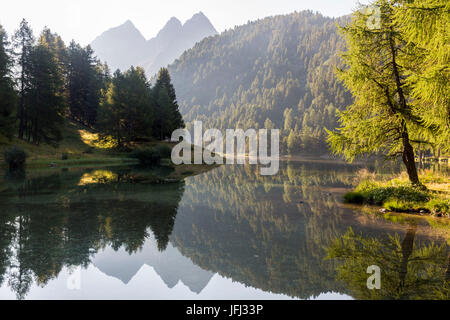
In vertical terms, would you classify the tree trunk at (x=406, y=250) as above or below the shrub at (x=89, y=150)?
below

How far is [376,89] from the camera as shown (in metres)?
18.5

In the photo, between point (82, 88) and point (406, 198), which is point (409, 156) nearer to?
point (406, 198)

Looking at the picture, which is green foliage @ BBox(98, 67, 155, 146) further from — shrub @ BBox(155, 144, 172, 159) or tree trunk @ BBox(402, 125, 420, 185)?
tree trunk @ BBox(402, 125, 420, 185)

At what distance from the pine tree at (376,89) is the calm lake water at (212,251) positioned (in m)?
4.95

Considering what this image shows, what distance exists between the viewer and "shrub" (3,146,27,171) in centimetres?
3416

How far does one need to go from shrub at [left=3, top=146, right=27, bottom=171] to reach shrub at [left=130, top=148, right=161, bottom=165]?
53.7 feet

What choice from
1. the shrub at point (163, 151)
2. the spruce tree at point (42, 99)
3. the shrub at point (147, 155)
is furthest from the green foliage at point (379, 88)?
the spruce tree at point (42, 99)

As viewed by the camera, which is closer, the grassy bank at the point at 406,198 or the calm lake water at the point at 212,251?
the calm lake water at the point at 212,251

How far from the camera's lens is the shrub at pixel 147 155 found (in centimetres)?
4872

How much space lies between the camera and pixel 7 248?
886cm

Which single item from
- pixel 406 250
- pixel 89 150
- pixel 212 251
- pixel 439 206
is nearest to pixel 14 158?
pixel 89 150

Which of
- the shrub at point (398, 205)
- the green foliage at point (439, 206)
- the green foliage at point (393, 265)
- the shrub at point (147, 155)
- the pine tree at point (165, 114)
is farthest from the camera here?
the pine tree at point (165, 114)

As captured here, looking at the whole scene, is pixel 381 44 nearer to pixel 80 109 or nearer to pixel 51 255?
pixel 51 255

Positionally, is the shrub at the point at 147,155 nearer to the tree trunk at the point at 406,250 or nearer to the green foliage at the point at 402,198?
the green foliage at the point at 402,198
